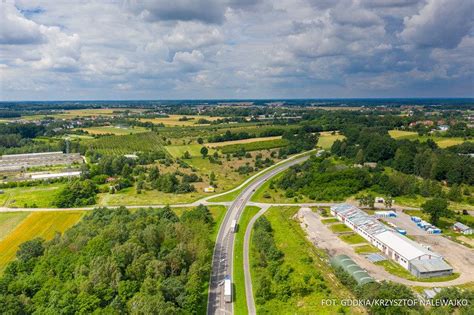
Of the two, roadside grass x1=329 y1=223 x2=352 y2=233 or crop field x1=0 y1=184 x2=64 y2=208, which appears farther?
Answer: crop field x1=0 y1=184 x2=64 y2=208

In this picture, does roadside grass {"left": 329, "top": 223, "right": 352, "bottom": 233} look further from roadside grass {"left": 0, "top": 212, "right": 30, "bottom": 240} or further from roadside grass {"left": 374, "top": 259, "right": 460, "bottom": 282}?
roadside grass {"left": 0, "top": 212, "right": 30, "bottom": 240}

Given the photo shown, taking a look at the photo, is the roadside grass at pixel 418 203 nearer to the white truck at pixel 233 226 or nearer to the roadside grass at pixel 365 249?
the roadside grass at pixel 365 249

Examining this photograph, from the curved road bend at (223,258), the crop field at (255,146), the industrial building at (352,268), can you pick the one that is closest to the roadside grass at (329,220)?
the industrial building at (352,268)

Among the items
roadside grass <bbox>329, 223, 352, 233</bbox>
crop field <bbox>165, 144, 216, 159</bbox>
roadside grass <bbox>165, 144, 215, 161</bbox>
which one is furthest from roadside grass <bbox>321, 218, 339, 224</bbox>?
crop field <bbox>165, 144, 216, 159</bbox>

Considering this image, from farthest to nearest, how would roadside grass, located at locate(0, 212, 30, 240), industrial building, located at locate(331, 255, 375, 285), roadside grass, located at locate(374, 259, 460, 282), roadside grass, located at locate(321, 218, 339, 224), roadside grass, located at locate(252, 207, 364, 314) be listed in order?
roadside grass, located at locate(321, 218, 339, 224)
roadside grass, located at locate(0, 212, 30, 240)
roadside grass, located at locate(374, 259, 460, 282)
industrial building, located at locate(331, 255, 375, 285)
roadside grass, located at locate(252, 207, 364, 314)

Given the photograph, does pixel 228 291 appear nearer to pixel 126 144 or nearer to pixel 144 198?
pixel 144 198

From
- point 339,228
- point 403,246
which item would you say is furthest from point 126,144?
point 403,246
